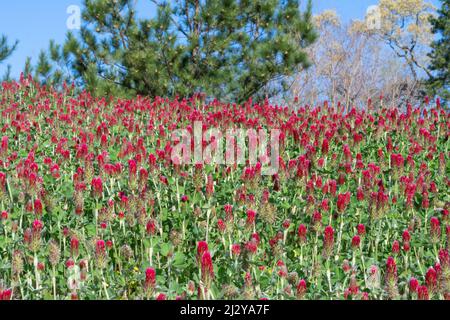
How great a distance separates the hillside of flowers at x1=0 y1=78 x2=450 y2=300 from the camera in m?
3.97

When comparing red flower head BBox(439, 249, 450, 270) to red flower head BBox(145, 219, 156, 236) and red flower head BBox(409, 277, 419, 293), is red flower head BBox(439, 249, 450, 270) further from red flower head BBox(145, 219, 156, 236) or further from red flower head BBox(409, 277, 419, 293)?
red flower head BBox(145, 219, 156, 236)

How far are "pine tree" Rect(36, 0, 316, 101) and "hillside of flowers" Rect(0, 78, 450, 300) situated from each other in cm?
1221

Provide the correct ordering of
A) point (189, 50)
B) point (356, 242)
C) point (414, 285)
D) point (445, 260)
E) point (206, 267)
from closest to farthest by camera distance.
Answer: point (206, 267), point (414, 285), point (445, 260), point (356, 242), point (189, 50)

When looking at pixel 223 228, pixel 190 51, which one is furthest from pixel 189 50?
pixel 223 228

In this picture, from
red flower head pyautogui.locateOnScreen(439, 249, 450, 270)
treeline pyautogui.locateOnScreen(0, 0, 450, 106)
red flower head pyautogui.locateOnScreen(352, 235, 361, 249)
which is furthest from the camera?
treeline pyautogui.locateOnScreen(0, 0, 450, 106)

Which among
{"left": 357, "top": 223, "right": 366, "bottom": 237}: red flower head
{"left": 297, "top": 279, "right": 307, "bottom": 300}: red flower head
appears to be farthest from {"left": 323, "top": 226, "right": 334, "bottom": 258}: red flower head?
{"left": 297, "top": 279, "right": 307, "bottom": 300}: red flower head

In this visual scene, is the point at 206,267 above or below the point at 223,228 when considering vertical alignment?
below

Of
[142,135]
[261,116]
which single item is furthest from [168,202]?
[261,116]

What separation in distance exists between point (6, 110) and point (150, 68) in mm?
9958

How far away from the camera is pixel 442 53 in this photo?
1358 inches

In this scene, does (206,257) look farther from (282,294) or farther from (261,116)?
(261,116)

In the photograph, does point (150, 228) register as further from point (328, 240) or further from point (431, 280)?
point (431, 280)

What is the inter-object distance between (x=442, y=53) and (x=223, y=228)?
1293 inches

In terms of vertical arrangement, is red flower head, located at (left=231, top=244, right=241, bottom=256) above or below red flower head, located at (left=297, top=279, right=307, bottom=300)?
above
